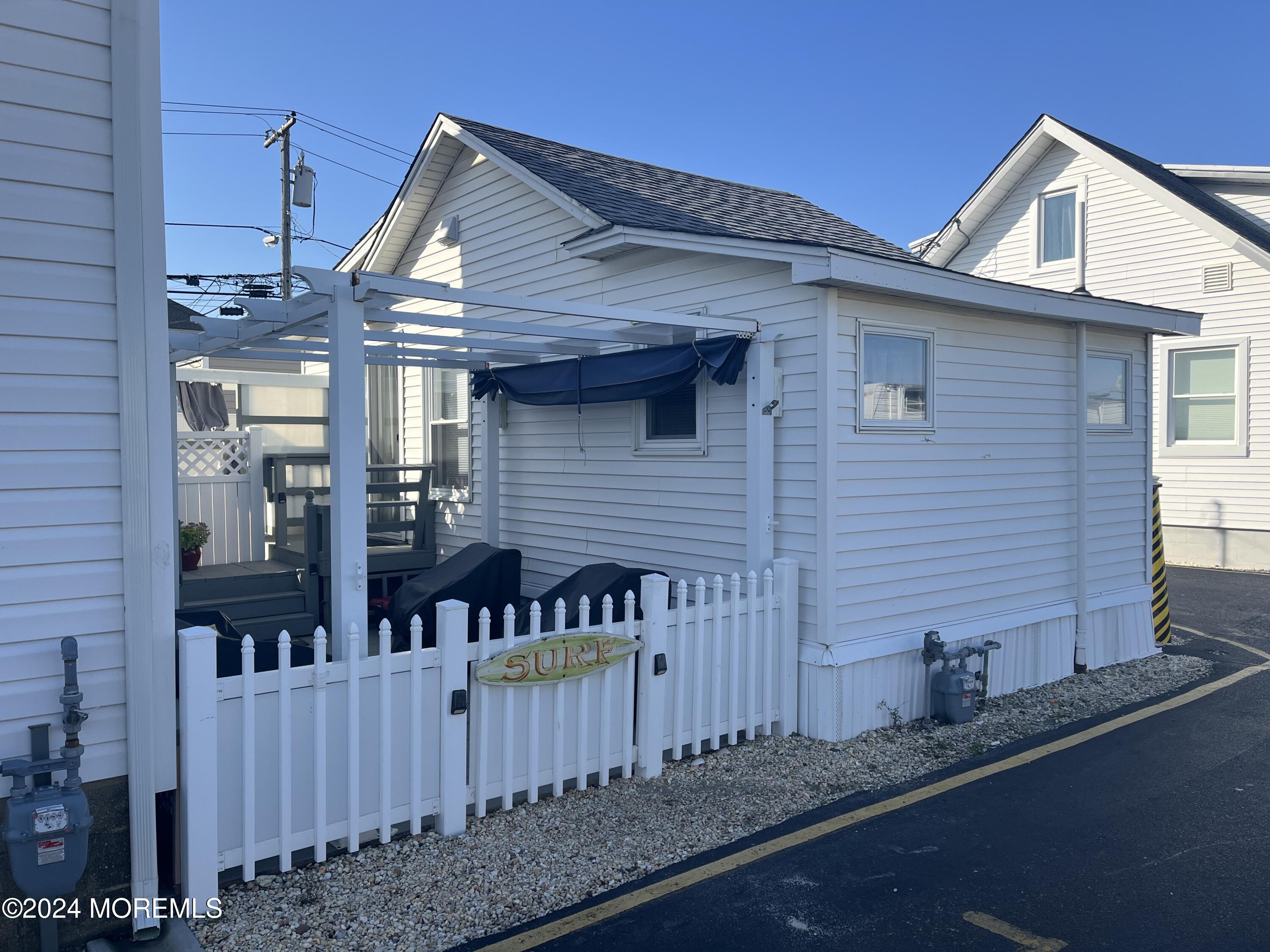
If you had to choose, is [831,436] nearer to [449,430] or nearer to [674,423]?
[674,423]

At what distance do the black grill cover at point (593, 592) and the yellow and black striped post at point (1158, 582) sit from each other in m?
5.89

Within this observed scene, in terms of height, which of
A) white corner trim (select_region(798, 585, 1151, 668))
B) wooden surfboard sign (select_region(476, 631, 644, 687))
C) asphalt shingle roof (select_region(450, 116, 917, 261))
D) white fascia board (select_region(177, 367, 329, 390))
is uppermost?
asphalt shingle roof (select_region(450, 116, 917, 261))

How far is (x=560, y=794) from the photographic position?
214 inches

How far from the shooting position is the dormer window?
1738 centimetres

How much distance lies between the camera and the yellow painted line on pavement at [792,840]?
13.3 ft

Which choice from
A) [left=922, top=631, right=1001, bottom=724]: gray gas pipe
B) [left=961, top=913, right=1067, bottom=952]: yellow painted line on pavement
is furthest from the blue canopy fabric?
[left=961, top=913, right=1067, bottom=952]: yellow painted line on pavement

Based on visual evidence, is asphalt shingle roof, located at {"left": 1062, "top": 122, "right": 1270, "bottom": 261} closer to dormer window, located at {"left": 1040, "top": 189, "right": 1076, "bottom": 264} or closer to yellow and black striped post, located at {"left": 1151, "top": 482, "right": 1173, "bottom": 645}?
dormer window, located at {"left": 1040, "top": 189, "right": 1076, "bottom": 264}

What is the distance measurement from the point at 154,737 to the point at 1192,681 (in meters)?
8.65

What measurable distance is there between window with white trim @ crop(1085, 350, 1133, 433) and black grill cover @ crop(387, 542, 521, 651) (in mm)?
5872

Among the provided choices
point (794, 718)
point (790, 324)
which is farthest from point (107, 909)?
point (790, 324)

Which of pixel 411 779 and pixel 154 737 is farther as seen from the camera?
pixel 411 779

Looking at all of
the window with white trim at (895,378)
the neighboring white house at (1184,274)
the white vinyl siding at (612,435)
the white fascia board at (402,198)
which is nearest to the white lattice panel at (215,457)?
the white vinyl siding at (612,435)

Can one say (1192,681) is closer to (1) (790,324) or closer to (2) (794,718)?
(2) (794,718)

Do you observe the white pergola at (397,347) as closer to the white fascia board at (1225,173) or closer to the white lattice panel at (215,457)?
Answer: the white lattice panel at (215,457)
